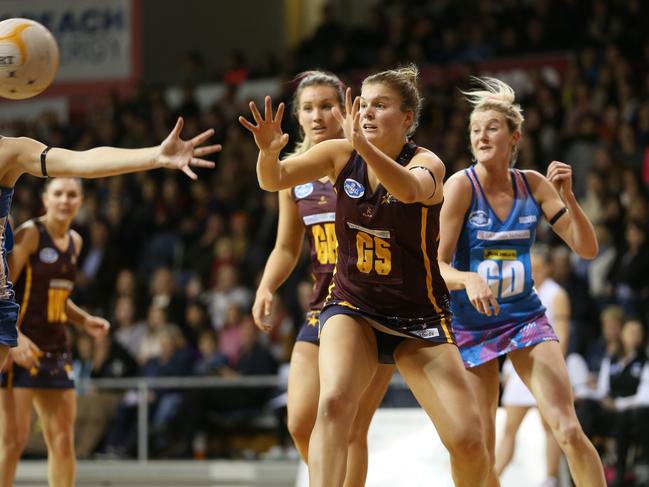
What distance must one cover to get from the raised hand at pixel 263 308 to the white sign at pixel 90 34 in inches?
445

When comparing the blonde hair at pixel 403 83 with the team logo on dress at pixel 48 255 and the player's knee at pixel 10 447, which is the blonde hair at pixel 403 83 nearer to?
the team logo on dress at pixel 48 255

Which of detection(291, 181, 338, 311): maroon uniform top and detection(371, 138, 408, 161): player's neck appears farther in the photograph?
detection(291, 181, 338, 311): maroon uniform top

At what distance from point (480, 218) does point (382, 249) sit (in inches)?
44.3

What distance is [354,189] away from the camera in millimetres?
4836

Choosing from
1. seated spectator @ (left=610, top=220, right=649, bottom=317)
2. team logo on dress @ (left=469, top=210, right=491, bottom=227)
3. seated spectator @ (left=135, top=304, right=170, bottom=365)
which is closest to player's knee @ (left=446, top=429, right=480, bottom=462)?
team logo on dress @ (left=469, top=210, right=491, bottom=227)

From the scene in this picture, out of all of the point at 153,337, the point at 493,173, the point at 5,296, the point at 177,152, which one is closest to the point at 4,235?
the point at 5,296

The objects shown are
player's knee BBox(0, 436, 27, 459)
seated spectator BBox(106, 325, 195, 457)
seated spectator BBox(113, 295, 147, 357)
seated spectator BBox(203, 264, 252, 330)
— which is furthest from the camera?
seated spectator BBox(113, 295, 147, 357)

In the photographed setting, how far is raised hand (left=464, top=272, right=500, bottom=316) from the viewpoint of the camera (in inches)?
205

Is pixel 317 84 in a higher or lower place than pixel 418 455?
higher

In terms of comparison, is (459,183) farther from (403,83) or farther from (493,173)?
(403,83)

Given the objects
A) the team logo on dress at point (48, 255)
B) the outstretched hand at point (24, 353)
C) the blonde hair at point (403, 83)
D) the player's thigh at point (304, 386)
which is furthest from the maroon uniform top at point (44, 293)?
the blonde hair at point (403, 83)

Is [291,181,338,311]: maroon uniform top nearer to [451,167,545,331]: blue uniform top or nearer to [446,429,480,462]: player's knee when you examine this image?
[451,167,545,331]: blue uniform top

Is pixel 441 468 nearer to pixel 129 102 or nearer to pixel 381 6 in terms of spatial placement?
pixel 129 102

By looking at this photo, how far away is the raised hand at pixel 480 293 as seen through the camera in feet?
17.1
